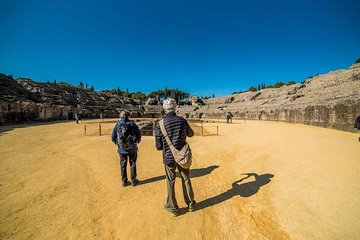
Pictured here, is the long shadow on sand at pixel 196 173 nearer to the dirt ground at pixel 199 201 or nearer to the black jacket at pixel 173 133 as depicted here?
the dirt ground at pixel 199 201

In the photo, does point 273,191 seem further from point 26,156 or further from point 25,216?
point 26,156

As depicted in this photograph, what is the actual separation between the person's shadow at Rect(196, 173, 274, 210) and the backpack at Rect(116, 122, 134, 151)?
2.09 meters

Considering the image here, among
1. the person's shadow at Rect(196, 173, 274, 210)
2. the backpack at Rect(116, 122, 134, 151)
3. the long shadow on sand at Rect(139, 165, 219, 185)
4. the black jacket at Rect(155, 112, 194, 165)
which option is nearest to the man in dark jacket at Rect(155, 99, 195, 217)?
the black jacket at Rect(155, 112, 194, 165)

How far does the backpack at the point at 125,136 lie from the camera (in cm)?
386

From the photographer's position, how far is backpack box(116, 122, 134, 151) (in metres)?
3.86

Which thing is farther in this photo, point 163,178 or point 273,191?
point 163,178

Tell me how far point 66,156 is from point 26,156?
4.68 ft

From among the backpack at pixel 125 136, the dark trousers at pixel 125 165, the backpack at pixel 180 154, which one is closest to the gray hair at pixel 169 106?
the backpack at pixel 180 154

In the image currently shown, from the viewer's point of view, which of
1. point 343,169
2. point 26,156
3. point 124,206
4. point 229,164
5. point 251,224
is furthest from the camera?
point 26,156

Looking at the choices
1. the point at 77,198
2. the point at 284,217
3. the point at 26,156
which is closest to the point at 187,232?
the point at 284,217

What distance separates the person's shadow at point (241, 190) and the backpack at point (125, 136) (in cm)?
209

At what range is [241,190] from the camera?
3.56 meters

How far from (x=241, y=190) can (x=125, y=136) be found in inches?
118

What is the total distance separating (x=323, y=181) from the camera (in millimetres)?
3568
